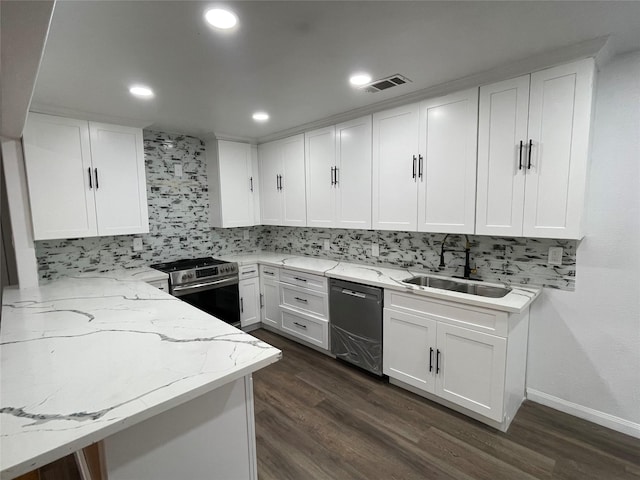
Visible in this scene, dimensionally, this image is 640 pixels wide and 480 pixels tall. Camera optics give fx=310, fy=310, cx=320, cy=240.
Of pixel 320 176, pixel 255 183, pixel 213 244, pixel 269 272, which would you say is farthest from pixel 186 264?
pixel 320 176

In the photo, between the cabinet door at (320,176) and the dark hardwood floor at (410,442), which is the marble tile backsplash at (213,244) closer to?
the cabinet door at (320,176)

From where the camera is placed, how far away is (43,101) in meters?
2.43

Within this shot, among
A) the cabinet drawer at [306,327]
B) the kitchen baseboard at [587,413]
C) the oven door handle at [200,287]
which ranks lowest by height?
the kitchen baseboard at [587,413]

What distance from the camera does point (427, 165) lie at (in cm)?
253

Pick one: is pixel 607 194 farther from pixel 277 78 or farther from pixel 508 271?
pixel 277 78

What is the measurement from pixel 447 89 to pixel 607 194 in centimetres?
128

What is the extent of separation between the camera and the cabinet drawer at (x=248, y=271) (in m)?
3.63

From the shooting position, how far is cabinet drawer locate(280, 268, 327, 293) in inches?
122

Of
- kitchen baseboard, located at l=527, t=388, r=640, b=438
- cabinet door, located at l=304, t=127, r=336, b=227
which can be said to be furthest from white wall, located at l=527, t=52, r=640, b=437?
cabinet door, located at l=304, t=127, r=336, b=227

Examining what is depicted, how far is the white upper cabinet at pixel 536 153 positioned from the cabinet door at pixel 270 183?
2.35 m

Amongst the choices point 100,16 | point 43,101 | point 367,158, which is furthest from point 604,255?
point 43,101

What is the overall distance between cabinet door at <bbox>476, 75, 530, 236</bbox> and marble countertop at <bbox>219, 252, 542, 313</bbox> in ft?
1.54

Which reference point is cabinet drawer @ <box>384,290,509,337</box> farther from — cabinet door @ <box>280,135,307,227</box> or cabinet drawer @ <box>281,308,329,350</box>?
cabinet door @ <box>280,135,307,227</box>

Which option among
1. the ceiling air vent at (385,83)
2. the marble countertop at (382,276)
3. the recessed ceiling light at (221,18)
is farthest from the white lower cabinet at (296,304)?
the recessed ceiling light at (221,18)
